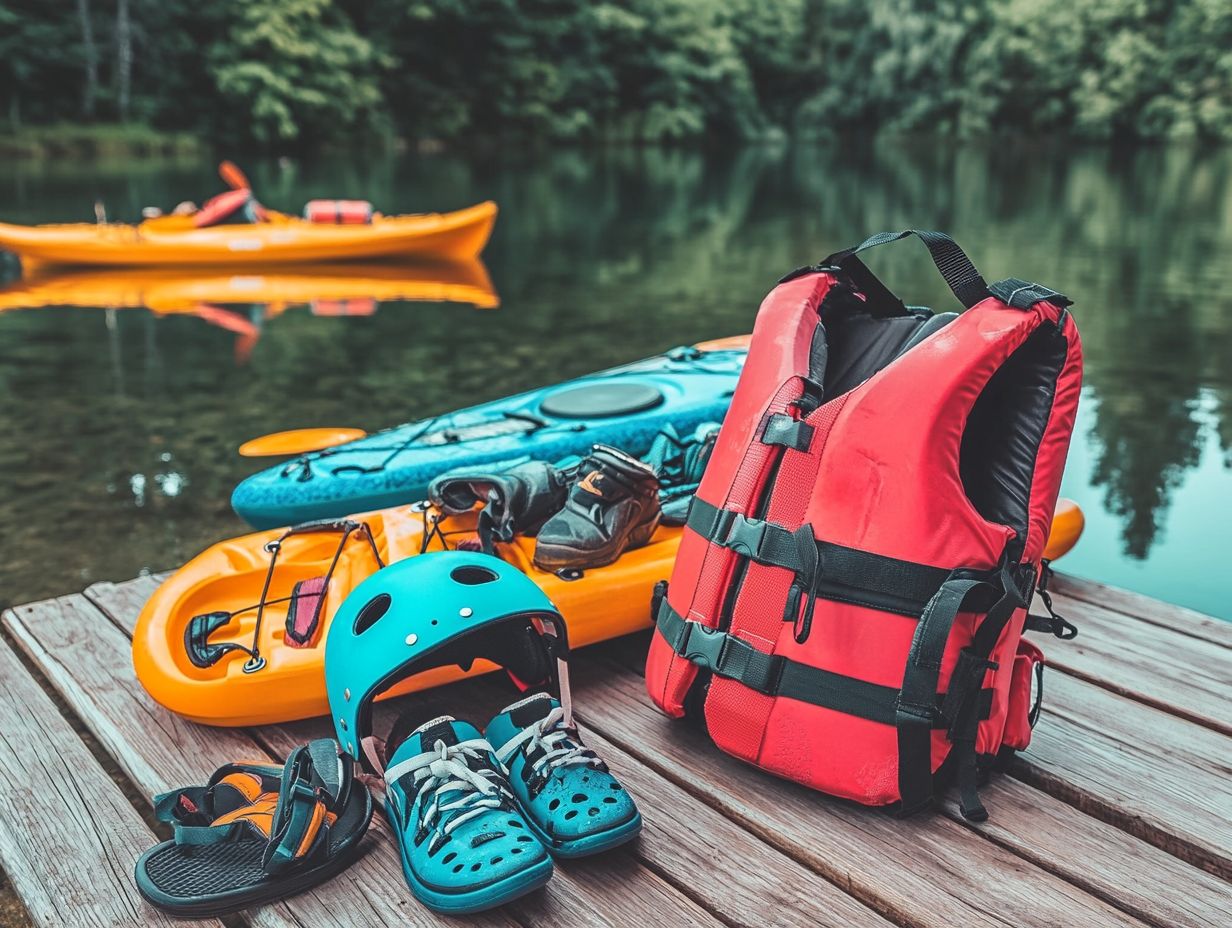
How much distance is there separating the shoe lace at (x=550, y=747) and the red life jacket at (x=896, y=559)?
0.23 metres

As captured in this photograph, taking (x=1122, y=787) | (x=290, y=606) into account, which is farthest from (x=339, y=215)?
(x=1122, y=787)

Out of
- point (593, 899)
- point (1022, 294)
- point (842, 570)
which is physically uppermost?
point (1022, 294)

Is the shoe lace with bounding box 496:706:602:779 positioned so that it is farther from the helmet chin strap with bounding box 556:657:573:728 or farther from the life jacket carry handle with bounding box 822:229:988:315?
the life jacket carry handle with bounding box 822:229:988:315

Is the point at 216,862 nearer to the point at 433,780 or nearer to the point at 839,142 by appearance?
the point at 433,780

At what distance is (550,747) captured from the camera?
5.33ft

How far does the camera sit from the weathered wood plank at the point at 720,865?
146 cm

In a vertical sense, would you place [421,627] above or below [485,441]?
above

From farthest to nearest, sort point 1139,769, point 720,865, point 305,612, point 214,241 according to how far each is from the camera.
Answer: point 214,241
point 305,612
point 1139,769
point 720,865

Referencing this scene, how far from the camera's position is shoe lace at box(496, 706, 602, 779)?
1.60m

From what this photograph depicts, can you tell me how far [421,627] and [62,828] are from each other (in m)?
0.68

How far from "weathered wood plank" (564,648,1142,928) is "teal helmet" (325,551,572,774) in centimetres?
25

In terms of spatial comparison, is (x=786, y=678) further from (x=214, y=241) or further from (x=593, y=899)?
(x=214, y=241)

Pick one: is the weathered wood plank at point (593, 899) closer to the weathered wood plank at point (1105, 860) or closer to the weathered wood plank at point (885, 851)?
the weathered wood plank at point (885, 851)

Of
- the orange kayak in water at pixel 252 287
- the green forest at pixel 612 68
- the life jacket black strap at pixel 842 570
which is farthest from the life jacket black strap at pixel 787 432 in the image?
the green forest at pixel 612 68
